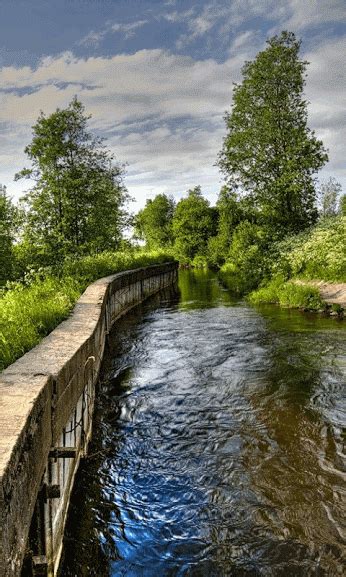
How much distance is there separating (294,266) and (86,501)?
16.1 metres

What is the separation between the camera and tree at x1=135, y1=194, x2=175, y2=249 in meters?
76.8

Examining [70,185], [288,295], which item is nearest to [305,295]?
[288,295]

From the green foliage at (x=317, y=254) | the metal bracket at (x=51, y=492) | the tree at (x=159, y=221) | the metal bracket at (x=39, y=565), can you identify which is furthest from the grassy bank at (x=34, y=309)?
the tree at (x=159, y=221)

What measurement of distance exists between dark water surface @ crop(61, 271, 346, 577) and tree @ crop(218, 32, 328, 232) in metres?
14.7

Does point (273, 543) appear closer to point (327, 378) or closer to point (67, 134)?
point (327, 378)

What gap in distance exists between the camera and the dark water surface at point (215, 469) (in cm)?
377

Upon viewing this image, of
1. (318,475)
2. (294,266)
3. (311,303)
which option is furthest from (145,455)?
(294,266)

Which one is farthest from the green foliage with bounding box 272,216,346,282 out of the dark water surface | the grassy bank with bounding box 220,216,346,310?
the dark water surface

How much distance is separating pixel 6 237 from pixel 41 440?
10122 millimetres

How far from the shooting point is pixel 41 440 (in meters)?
3.16

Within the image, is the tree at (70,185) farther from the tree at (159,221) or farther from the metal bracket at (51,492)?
the tree at (159,221)

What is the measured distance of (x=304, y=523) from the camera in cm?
404

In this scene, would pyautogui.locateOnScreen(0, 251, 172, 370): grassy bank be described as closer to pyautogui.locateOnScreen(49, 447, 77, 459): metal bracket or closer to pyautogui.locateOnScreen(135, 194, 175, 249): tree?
pyautogui.locateOnScreen(49, 447, 77, 459): metal bracket

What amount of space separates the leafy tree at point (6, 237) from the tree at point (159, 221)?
6151 centimetres
